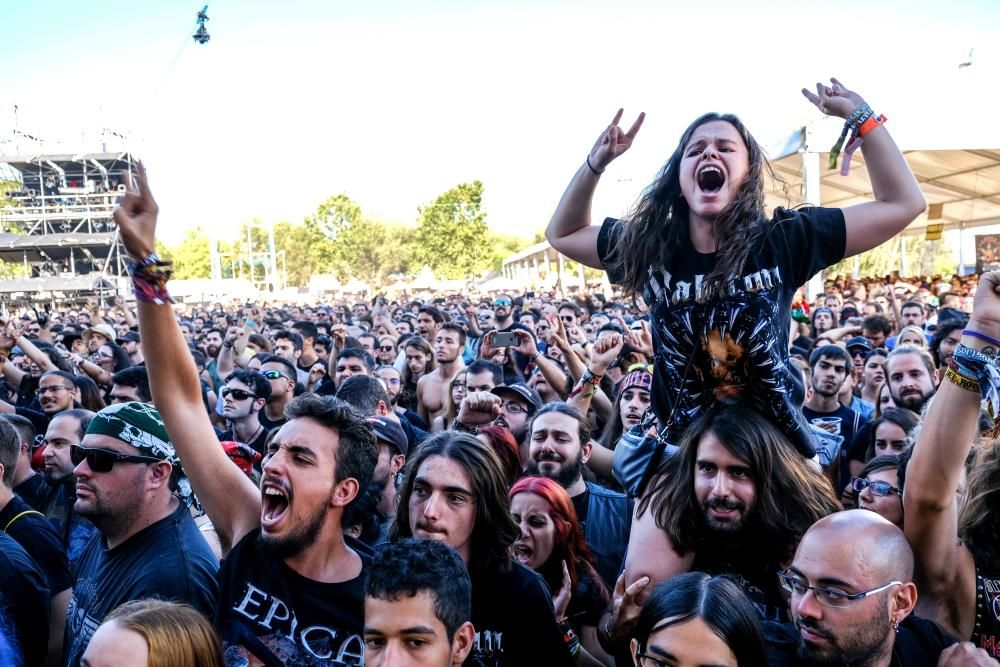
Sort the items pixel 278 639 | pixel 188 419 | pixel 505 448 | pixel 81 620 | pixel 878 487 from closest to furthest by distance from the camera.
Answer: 1. pixel 278 639
2. pixel 188 419
3. pixel 81 620
4. pixel 878 487
5. pixel 505 448

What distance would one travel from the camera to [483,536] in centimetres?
302

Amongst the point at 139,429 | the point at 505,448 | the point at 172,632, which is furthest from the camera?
the point at 505,448

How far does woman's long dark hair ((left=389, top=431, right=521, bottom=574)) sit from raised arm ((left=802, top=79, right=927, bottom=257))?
1.49m

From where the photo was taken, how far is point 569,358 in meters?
7.12

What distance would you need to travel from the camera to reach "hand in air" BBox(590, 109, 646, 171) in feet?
9.79

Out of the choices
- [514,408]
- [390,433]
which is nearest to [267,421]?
[514,408]

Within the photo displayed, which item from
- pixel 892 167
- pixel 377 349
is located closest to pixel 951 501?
pixel 892 167

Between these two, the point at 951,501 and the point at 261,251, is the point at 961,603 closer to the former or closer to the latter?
the point at 951,501

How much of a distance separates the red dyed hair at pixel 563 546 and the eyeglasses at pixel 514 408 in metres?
2.17

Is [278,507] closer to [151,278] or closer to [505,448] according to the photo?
[151,278]

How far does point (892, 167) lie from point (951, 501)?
3.46ft

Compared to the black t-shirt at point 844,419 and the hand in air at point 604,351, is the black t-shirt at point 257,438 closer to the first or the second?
the hand in air at point 604,351

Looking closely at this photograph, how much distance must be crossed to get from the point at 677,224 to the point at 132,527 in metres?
2.29

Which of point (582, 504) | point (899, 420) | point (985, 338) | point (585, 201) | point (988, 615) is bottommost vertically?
point (582, 504)
